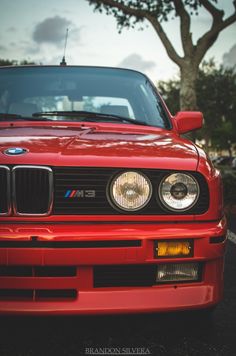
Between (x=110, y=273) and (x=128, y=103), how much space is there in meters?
1.58

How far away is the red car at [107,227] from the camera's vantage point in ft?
6.86

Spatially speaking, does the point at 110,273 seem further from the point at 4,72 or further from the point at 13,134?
the point at 4,72

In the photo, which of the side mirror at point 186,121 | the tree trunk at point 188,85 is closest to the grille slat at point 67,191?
the side mirror at point 186,121

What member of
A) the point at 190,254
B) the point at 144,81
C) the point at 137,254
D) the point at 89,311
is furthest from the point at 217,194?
the point at 144,81

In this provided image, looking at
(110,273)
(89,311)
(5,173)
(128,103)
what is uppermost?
(128,103)

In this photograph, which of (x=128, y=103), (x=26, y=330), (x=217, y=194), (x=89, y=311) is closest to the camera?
(x=89, y=311)

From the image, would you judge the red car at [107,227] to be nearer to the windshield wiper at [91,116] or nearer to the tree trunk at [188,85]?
the windshield wiper at [91,116]

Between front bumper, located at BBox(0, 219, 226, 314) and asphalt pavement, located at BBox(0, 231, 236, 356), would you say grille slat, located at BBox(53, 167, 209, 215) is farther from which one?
asphalt pavement, located at BBox(0, 231, 236, 356)

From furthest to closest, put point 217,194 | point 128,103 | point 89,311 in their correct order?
1. point 128,103
2. point 217,194
3. point 89,311

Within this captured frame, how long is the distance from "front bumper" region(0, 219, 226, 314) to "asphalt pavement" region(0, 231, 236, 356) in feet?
0.65

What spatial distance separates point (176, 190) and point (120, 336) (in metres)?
0.79

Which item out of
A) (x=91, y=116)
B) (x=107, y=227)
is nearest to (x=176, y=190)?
(x=107, y=227)

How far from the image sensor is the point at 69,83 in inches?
137

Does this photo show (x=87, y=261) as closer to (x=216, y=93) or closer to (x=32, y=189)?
(x=32, y=189)
